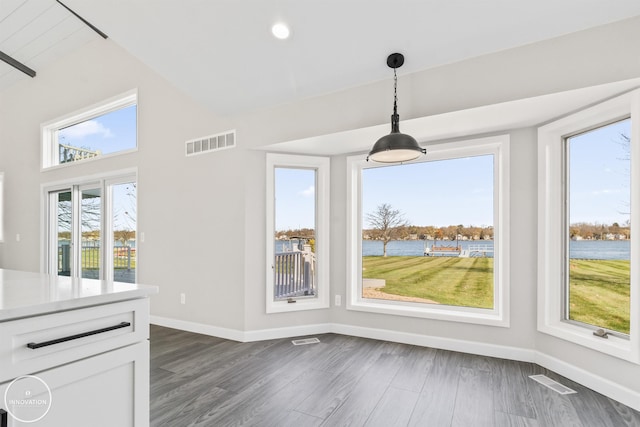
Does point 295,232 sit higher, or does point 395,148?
point 395,148

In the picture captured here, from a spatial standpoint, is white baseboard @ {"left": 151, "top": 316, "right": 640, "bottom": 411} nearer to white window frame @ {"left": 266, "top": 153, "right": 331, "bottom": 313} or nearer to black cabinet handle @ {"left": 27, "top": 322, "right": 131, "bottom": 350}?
white window frame @ {"left": 266, "top": 153, "right": 331, "bottom": 313}

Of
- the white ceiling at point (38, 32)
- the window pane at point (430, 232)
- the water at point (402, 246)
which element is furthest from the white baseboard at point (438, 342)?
the white ceiling at point (38, 32)

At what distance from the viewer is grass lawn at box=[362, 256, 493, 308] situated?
3520 millimetres

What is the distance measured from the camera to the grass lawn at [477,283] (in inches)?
106

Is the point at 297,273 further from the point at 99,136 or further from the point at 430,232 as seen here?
the point at 99,136

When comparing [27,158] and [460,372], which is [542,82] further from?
[27,158]

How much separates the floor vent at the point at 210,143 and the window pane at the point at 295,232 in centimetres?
64

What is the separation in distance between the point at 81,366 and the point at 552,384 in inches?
126

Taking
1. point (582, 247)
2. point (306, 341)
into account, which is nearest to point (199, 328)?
point (306, 341)

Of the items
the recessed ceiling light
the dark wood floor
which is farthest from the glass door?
the recessed ceiling light

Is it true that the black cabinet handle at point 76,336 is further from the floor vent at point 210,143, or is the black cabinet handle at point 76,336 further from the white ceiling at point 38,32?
the white ceiling at point 38,32

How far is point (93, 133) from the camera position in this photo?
18.3 ft

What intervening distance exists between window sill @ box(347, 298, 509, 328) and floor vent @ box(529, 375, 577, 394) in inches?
19.8

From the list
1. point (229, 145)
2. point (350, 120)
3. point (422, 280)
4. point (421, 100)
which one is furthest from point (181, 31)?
point (422, 280)
